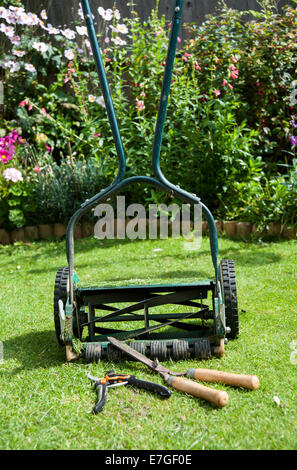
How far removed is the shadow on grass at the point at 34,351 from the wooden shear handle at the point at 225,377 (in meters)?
0.72

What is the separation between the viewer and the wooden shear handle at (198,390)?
2.01 metres

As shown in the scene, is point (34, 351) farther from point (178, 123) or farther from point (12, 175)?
point (178, 123)

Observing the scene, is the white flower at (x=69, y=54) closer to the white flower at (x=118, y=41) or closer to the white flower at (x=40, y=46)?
the white flower at (x=40, y=46)

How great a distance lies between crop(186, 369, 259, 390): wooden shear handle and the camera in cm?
215

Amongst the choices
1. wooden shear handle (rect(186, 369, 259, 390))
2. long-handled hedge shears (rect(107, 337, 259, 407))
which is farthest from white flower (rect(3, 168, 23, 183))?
wooden shear handle (rect(186, 369, 259, 390))

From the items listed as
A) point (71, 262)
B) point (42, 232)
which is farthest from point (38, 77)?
point (71, 262)

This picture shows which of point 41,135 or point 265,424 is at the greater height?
point 41,135

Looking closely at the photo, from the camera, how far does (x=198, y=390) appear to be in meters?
2.09

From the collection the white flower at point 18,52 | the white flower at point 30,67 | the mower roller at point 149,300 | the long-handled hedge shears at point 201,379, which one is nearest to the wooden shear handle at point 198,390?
the long-handled hedge shears at point 201,379

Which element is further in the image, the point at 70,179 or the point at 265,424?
the point at 70,179

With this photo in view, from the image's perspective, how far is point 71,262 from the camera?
254cm

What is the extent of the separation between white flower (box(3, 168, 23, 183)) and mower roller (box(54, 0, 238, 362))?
95.8 inches

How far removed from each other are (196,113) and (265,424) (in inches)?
155
